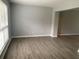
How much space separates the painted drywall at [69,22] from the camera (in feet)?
19.9

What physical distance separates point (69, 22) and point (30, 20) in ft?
10.8

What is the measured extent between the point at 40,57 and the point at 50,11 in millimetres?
3944

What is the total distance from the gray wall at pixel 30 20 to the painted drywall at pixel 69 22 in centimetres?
107

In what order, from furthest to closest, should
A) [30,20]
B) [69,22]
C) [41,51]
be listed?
[69,22], [30,20], [41,51]

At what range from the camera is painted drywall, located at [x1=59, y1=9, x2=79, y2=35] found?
6059 millimetres

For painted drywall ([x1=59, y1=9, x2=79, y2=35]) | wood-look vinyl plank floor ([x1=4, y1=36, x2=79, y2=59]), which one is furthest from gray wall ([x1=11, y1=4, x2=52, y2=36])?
wood-look vinyl plank floor ([x1=4, y1=36, x2=79, y2=59])

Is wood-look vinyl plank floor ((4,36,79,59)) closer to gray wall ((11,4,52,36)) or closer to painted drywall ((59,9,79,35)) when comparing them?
gray wall ((11,4,52,36))

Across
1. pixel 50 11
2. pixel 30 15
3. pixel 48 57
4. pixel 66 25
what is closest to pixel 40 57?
pixel 48 57

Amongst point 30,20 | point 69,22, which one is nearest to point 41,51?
point 30,20

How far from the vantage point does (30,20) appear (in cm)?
542

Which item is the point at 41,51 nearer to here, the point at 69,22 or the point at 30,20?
the point at 30,20

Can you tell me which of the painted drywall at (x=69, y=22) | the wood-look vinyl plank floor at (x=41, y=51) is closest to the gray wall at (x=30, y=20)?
the painted drywall at (x=69, y=22)

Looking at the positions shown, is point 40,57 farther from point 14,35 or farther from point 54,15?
point 54,15

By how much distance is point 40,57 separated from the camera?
2.77 meters
